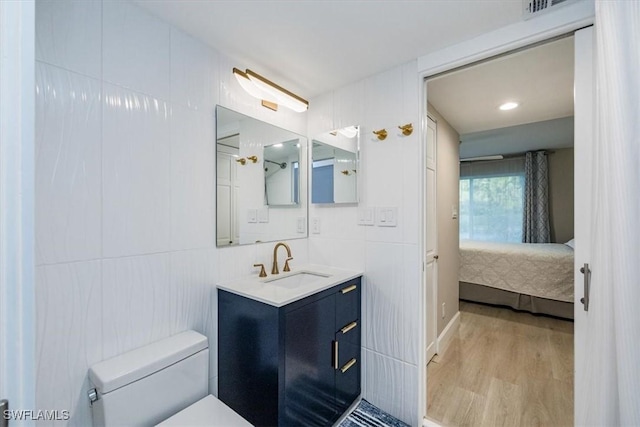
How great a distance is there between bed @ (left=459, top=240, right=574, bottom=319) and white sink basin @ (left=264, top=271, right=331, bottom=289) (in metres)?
2.65

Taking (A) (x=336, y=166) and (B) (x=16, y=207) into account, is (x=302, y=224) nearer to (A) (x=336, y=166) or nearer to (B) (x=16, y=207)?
(A) (x=336, y=166)

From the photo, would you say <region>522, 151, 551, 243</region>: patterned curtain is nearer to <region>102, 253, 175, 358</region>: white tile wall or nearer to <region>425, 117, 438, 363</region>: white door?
<region>425, 117, 438, 363</region>: white door

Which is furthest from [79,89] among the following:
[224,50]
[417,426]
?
[417,426]

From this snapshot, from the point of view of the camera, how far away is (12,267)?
50 centimetres

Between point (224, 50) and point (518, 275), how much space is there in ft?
12.5

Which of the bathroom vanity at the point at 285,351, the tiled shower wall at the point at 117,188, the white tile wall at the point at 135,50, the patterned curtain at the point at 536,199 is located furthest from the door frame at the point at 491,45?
the patterned curtain at the point at 536,199

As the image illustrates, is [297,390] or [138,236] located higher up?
[138,236]

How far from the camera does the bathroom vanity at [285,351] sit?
51.5 inches

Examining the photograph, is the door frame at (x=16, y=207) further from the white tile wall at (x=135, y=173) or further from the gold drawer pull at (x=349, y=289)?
the gold drawer pull at (x=349, y=289)

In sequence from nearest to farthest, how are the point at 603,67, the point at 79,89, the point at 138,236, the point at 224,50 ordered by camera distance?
the point at 603,67 → the point at 79,89 → the point at 138,236 → the point at 224,50

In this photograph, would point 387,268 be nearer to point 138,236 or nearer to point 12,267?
point 138,236

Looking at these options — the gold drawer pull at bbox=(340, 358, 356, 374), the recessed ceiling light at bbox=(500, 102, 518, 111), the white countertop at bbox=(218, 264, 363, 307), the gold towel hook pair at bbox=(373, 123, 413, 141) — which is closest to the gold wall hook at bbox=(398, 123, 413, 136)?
the gold towel hook pair at bbox=(373, 123, 413, 141)

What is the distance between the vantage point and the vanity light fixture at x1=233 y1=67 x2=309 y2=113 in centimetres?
163

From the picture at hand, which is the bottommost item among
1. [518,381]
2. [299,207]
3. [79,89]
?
[518,381]
